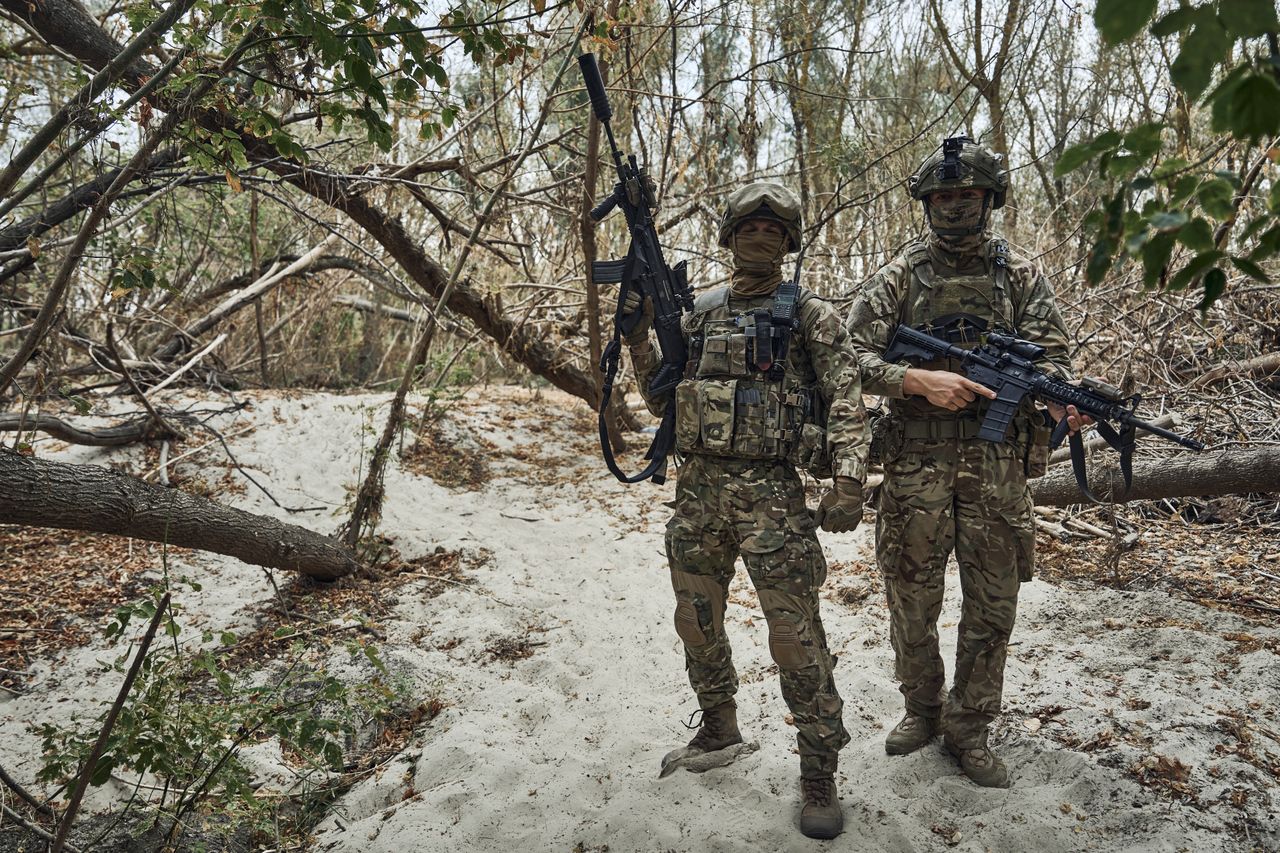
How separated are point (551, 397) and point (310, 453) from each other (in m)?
3.26

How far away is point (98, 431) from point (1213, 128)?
6540 millimetres

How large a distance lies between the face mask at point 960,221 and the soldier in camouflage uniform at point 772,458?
523 millimetres

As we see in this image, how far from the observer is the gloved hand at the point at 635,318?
3.01 m

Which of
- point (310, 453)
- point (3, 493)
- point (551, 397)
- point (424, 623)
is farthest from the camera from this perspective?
point (551, 397)

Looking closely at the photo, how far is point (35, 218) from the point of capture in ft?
12.3

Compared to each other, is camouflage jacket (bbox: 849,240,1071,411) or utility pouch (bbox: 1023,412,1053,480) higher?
camouflage jacket (bbox: 849,240,1071,411)

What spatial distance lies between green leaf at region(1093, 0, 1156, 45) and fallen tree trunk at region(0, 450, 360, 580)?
346cm

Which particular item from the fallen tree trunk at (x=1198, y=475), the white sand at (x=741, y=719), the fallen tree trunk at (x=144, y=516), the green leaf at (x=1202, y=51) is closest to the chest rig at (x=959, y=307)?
the white sand at (x=741, y=719)

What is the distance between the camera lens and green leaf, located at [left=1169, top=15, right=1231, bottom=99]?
1046 millimetres

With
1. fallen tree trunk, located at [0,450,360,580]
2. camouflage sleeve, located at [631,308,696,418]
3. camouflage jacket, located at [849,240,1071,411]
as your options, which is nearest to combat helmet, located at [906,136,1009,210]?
camouflage jacket, located at [849,240,1071,411]

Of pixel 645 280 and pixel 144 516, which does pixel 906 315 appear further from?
pixel 144 516

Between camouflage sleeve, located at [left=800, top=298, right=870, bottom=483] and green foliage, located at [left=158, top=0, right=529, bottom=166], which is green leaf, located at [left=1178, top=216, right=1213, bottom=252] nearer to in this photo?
Answer: camouflage sleeve, located at [left=800, top=298, right=870, bottom=483]

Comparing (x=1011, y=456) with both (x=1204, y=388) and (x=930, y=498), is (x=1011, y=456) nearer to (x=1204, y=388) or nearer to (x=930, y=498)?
(x=930, y=498)

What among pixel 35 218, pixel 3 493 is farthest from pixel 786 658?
pixel 35 218
